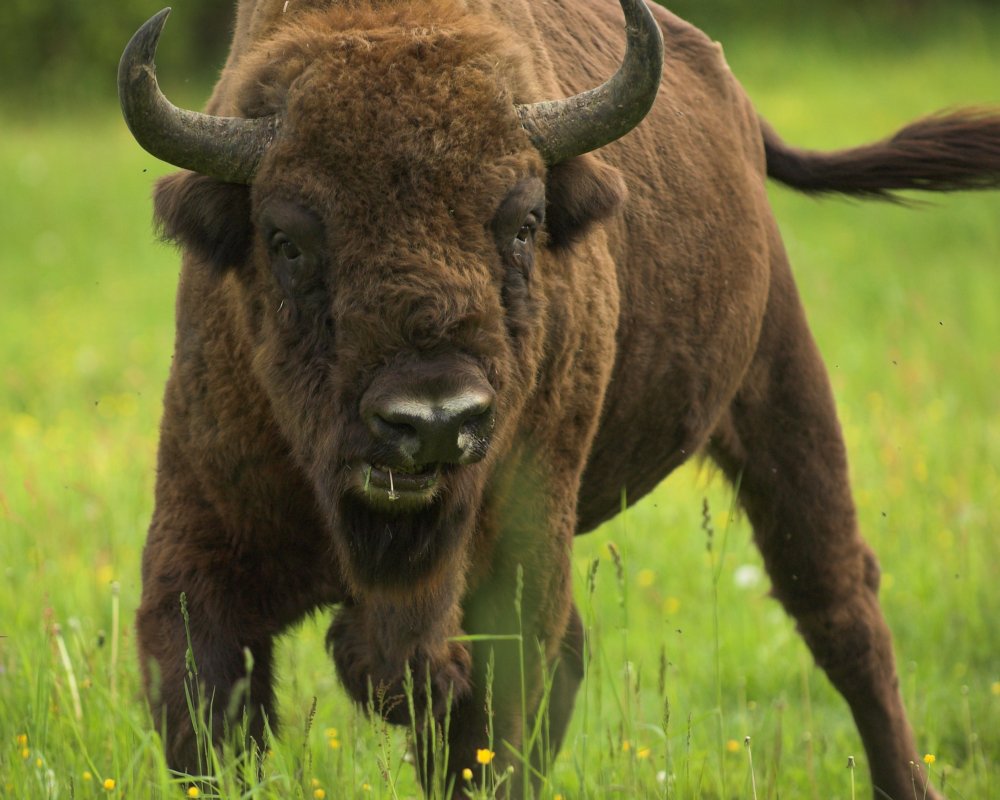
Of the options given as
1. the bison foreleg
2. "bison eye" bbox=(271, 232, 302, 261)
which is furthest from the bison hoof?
"bison eye" bbox=(271, 232, 302, 261)

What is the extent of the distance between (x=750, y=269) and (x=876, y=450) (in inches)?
163

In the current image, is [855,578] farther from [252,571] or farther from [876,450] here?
[876,450]

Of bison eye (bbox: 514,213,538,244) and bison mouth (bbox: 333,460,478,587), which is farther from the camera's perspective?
bison eye (bbox: 514,213,538,244)

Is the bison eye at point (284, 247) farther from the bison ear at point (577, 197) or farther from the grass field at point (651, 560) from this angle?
the grass field at point (651, 560)

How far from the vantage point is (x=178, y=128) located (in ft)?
11.2

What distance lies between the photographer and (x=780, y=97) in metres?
21.9

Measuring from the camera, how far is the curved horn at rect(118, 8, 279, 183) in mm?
3283

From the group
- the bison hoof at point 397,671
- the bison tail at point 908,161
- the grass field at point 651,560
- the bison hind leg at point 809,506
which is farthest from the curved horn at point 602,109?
the bison tail at point 908,161

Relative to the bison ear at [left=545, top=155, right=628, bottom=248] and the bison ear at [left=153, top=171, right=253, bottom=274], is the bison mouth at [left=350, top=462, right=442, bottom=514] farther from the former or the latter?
the bison ear at [left=545, top=155, right=628, bottom=248]

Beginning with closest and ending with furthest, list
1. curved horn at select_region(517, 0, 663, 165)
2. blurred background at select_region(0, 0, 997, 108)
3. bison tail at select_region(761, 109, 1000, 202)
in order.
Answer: curved horn at select_region(517, 0, 663, 165)
bison tail at select_region(761, 109, 1000, 202)
blurred background at select_region(0, 0, 997, 108)

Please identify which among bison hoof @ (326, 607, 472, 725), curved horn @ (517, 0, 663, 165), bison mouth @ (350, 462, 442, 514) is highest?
curved horn @ (517, 0, 663, 165)

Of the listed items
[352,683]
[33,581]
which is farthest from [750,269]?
[33,581]

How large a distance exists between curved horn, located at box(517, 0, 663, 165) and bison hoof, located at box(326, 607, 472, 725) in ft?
4.21

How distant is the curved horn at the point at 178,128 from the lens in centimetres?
328
